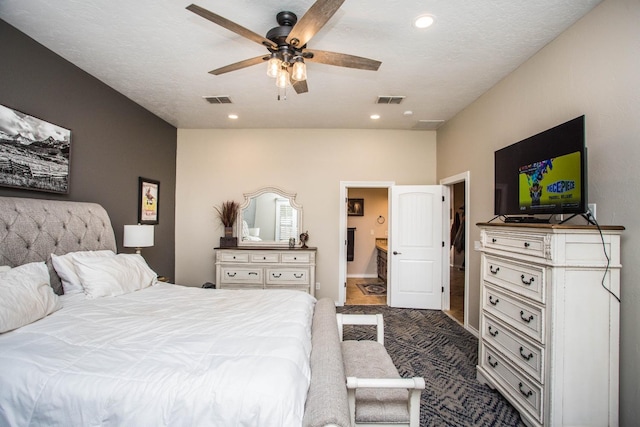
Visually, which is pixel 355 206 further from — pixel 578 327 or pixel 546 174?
pixel 578 327

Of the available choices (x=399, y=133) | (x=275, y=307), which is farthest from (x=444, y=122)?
(x=275, y=307)

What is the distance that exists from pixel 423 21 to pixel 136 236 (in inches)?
133

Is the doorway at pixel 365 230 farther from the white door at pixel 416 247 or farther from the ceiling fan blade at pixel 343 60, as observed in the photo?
the ceiling fan blade at pixel 343 60

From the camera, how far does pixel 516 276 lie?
2.00 meters

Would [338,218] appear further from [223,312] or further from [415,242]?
[223,312]

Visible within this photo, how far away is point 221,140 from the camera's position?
4.63 m

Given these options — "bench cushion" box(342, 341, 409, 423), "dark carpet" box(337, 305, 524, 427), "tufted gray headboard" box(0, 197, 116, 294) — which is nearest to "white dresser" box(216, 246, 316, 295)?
"dark carpet" box(337, 305, 524, 427)

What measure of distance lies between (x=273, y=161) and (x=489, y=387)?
12.8 feet

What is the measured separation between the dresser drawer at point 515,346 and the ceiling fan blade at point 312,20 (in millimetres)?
2327

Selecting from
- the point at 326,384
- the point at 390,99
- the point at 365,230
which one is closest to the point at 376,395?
the point at 326,384

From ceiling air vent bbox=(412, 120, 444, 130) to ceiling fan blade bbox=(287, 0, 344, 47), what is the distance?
2950mm

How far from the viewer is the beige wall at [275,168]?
4.60m

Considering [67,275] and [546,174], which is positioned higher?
[546,174]

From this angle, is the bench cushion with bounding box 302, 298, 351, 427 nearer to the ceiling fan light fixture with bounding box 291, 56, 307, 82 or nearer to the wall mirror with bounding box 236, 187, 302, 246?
the ceiling fan light fixture with bounding box 291, 56, 307, 82
